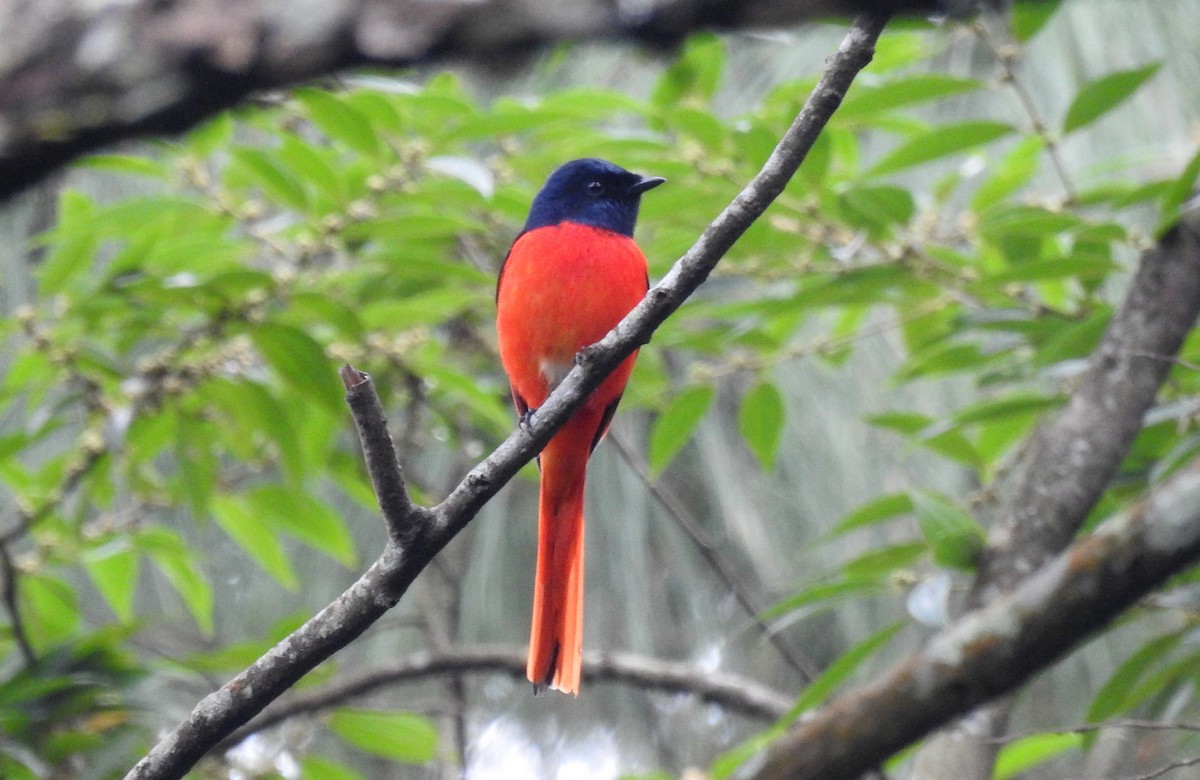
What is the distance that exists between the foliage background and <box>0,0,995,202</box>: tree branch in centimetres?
145

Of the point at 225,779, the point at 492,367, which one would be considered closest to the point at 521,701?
the point at 492,367

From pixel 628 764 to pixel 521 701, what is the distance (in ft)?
1.89

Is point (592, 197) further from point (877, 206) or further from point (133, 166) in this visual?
point (133, 166)

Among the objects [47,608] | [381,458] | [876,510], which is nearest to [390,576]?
[381,458]

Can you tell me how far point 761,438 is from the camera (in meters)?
3.73

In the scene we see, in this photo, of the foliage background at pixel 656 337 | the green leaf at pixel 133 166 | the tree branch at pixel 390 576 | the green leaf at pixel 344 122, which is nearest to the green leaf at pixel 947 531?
the foliage background at pixel 656 337

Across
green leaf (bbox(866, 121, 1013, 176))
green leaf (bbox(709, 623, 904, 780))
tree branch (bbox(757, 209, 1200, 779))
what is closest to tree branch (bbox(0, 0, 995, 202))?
tree branch (bbox(757, 209, 1200, 779))

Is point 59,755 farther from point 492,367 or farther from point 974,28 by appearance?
point 974,28

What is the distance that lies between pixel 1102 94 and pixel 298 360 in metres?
2.05

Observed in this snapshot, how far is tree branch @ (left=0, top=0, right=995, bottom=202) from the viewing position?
39.1 inches

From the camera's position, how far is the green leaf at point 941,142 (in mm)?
3266

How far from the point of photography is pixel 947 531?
315 centimetres

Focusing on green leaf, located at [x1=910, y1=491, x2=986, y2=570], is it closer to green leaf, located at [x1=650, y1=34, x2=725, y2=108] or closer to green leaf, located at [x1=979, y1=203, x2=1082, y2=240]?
green leaf, located at [x1=979, y1=203, x2=1082, y2=240]

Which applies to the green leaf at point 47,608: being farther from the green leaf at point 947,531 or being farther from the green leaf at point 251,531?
the green leaf at point 947,531
